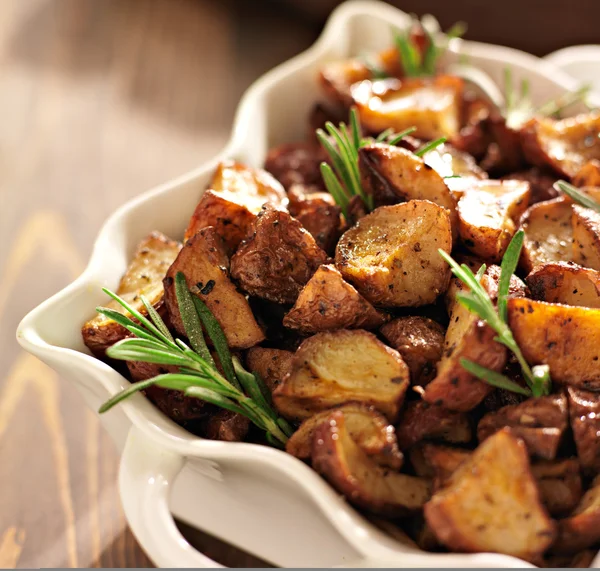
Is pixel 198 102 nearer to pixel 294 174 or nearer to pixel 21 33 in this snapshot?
pixel 21 33

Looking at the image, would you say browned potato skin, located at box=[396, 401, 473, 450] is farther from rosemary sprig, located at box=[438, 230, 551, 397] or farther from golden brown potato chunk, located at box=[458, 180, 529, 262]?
golden brown potato chunk, located at box=[458, 180, 529, 262]

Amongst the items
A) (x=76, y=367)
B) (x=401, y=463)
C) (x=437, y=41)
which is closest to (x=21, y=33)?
(x=437, y=41)

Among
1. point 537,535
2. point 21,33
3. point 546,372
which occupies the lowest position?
point 537,535

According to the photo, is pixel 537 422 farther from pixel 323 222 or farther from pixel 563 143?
pixel 563 143

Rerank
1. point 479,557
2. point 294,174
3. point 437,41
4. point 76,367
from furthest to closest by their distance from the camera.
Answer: point 437,41, point 294,174, point 76,367, point 479,557

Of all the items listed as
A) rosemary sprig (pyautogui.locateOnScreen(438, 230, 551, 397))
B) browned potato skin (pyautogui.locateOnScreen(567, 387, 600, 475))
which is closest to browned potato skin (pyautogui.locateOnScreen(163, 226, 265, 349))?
rosemary sprig (pyautogui.locateOnScreen(438, 230, 551, 397))
